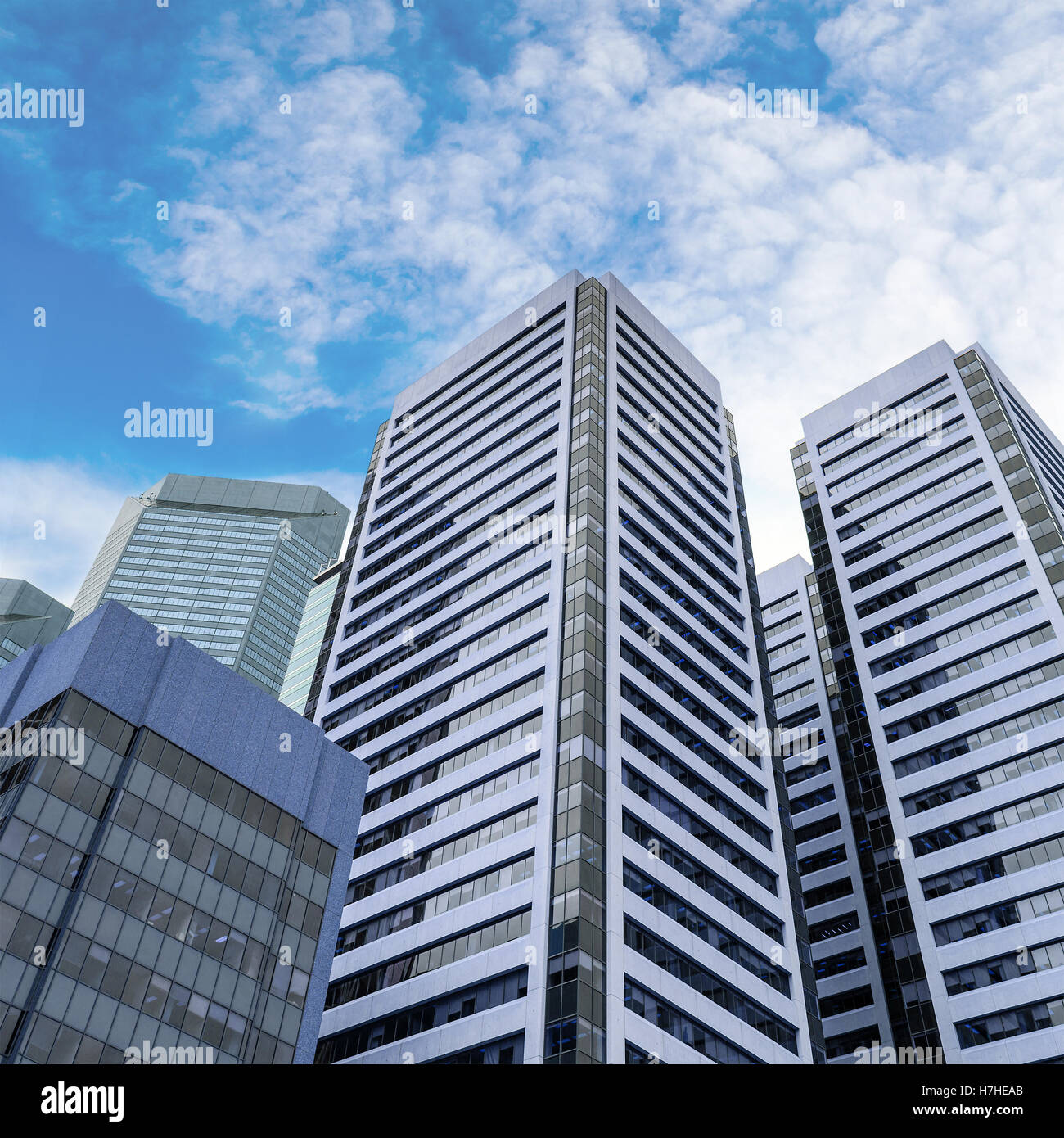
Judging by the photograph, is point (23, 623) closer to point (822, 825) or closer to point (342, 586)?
point (342, 586)

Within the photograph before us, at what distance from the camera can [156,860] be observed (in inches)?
1687

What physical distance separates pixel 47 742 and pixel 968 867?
6069 centimetres

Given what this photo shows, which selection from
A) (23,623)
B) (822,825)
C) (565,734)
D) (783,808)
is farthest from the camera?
(23,623)

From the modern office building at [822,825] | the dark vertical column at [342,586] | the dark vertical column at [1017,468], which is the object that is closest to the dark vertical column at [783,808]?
the modern office building at [822,825]

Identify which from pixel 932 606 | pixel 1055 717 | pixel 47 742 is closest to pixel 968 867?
pixel 1055 717

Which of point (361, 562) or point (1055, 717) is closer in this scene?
point (1055, 717)

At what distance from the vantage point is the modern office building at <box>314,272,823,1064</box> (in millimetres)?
55281

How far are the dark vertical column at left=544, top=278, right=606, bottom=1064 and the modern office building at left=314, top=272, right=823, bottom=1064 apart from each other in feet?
0.51

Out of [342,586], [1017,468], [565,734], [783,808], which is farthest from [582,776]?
[1017,468]

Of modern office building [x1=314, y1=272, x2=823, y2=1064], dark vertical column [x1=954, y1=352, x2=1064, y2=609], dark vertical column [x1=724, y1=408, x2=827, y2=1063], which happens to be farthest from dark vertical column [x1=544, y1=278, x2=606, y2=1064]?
dark vertical column [x1=954, y1=352, x2=1064, y2=609]

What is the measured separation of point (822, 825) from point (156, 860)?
6712cm
